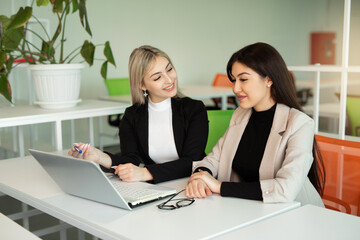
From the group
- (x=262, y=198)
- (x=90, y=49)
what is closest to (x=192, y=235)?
(x=262, y=198)

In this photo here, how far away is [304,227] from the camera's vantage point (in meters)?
1.25

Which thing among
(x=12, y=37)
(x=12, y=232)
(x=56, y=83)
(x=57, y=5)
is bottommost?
(x=12, y=232)

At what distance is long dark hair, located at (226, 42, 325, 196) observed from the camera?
1.71 meters

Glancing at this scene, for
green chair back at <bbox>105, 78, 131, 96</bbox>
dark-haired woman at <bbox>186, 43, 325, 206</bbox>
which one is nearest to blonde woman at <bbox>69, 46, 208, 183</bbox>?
dark-haired woman at <bbox>186, 43, 325, 206</bbox>

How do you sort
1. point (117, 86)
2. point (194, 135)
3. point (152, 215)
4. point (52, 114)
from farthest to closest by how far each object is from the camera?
point (117, 86), point (52, 114), point (194, 135), point (152, 215)

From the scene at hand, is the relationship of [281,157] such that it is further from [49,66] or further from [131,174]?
[49,66]

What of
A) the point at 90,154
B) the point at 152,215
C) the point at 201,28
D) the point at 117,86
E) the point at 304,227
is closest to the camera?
the point at 304,227

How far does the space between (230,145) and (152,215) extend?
61 centimetres

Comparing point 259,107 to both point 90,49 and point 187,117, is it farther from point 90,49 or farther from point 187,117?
point 90,49

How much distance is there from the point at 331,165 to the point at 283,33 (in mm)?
6874

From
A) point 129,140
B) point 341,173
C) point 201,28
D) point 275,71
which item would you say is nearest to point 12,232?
point 129,140

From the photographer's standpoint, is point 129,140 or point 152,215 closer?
point 152,215

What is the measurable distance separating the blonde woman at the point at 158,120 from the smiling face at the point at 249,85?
441 mm

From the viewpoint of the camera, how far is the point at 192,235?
1.20 metres
